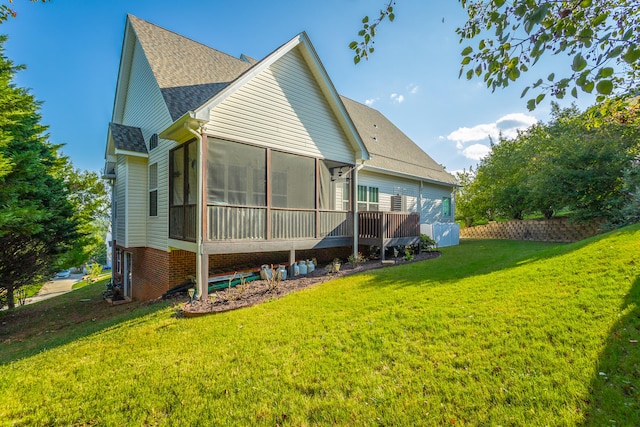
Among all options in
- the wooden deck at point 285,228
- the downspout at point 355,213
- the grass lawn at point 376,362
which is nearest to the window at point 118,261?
the wooden deck at point 285,228

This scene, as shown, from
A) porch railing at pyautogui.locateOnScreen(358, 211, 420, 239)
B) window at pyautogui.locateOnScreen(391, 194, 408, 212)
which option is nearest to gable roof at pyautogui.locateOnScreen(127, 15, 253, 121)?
porch railing at pyautogui.locateOnScreen(358, 211, 420, 239)

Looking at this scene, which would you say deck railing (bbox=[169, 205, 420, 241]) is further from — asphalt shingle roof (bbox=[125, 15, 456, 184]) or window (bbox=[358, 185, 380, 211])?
asphalt shingle roof (bbox=[125, 15, 456, 184])

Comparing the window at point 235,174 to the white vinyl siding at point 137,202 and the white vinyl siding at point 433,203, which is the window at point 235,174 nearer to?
the white vinyl siding at point 137,202

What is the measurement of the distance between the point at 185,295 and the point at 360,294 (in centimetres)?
500

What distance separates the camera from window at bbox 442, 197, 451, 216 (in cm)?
1872

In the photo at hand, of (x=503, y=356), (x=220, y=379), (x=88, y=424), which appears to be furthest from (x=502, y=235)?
(x=88, y=424)

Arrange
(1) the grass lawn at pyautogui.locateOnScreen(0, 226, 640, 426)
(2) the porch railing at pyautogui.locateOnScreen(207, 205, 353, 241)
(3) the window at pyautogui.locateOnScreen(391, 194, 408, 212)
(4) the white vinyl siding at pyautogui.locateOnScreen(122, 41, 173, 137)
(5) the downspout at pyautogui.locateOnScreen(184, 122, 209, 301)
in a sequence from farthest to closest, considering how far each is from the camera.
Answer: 1. (3) the window at pyautogui.locateOnScreen(391, 194, 408, 212)
2. (4) the white vinyl siding at pyautogui.locateOnScreen(122, 41, 173, 137)
3. (2) the porch railing at pyautogui.locateOnScreen(207, 205, 353, 241)
4. (5) the downspout at pyautogui.locateOnScreen(184, 122, 209, 301)
5. (1) the grass lawn at pyautogui.locateOnScreen(0, 226, 640, 426)

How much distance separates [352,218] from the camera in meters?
11.0

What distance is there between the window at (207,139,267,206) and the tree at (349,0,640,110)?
214 inches

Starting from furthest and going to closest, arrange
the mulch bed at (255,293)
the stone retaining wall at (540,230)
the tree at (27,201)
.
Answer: the stone retaining wall at (540,230) < the tree at (27,201) < the mulch bed at (255,293)

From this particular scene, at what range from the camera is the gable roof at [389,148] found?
49.6 feet

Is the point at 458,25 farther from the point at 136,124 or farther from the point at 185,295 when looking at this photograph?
the point at 136,124

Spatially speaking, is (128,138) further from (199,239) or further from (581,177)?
(581,177)

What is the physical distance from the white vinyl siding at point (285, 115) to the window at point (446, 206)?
10.2 metres
